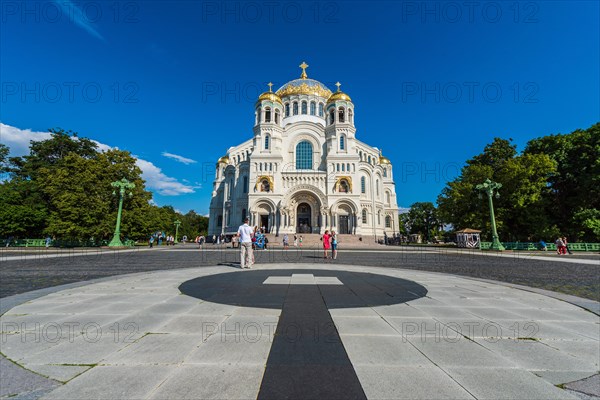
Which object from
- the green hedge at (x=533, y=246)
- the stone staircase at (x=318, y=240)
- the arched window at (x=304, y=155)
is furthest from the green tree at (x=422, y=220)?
the green hedge at (x=533, y=246)

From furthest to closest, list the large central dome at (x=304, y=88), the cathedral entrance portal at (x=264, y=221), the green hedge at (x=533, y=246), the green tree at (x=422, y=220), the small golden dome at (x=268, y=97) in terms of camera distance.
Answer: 1. the green tree at (x=422, y=220)
2. the large central dome at (x=304, y=88)
3. the small golden dome at (x=268, y=97)
4. the cathedral entrance portal at (x=264, y=221)
5. the green hedge at (x=533, y=246)

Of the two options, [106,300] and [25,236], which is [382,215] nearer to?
[106,300]

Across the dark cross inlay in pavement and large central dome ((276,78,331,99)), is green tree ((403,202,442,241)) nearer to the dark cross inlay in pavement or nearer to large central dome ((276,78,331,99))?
large central dome ((276,78,331,99))

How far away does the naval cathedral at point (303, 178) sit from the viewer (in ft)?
135

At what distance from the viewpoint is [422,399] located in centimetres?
189

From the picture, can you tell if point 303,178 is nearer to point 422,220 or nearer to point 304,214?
point 304,214

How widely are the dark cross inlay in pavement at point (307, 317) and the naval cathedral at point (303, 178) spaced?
3294 centimetres

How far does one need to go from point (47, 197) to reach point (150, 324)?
44645mm

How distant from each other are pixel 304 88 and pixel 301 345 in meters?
57.9

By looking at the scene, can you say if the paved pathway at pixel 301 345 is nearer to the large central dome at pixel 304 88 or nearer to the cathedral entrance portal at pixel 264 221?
the cathedral entrance portal at pixel 264 221

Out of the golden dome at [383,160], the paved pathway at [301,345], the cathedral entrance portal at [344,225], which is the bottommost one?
the paved pathway at [301,345]

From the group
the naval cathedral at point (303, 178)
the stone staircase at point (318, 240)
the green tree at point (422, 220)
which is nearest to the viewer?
the stone staircase at point (318, 240)

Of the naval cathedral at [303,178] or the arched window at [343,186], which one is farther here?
the arched window at [343,186]

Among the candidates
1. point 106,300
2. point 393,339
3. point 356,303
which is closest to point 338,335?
point 393,339
